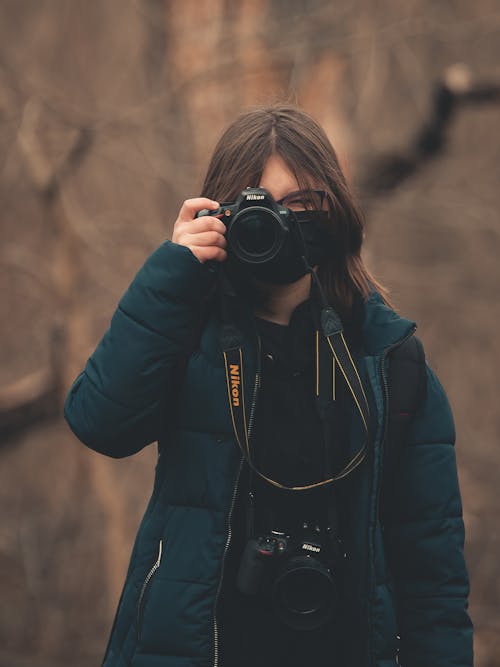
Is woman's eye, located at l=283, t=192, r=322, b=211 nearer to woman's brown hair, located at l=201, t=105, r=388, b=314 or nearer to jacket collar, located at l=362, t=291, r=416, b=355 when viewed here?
woman's brown hair, located at l=201, t=105, r=388, b=314

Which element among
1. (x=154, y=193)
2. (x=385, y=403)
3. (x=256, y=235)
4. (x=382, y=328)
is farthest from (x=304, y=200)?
(x=154, y=193)

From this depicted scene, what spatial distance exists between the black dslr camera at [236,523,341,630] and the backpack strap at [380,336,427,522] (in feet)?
0.51

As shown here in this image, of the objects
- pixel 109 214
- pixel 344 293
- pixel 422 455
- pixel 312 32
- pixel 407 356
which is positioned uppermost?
pixel 312 32

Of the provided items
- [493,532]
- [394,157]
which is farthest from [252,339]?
[493,532]

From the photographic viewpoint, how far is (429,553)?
4.46 feet

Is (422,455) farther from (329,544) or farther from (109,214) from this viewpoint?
(109,214)

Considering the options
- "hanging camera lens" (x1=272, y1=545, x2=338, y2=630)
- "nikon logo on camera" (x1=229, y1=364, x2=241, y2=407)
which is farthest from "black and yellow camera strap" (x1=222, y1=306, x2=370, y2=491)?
"hanging camera lens" (x1=272, y1=545, x2=338, y2=630)

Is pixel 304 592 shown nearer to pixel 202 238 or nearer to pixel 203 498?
pixel 203 498

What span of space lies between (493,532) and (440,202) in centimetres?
190

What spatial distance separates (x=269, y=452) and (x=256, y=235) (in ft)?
1.12

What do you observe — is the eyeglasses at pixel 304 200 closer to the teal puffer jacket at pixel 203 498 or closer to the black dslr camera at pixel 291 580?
the teal puffer jacket at pixel 203 498

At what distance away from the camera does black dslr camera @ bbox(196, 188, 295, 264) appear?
52.2 inches

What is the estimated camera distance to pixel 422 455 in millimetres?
1385

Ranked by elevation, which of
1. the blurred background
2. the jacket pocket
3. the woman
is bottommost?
the jacket pocket
